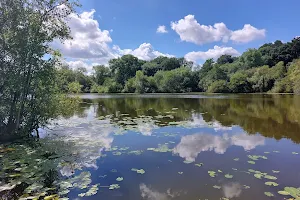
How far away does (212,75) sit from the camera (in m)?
73.9

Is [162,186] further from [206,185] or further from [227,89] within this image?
[227,89]

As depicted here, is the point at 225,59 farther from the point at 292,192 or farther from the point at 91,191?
the point at 91,191

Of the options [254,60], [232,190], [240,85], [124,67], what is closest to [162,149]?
[232,190]

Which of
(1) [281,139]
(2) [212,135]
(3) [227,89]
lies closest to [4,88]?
(2) [212,135]

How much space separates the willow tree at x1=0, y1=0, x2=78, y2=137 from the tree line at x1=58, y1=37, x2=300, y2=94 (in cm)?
4181

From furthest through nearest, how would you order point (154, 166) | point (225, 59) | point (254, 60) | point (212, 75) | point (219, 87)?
point (225, 59)
point (254, 60)
point (212, 75)
point (219, 87)
point (154, 166)

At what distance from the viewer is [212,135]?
11211 millimetres

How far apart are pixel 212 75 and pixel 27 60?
69122 millimetres

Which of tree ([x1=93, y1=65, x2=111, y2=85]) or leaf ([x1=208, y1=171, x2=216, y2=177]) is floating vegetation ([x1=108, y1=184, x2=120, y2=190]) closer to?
leaf ([x1=208, y1=171, x2=216, y2=177])

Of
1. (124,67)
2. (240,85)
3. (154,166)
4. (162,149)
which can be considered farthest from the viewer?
(124,67)

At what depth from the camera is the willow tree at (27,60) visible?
29.9 feet

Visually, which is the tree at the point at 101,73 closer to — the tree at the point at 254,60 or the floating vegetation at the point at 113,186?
the tree at the point at 254,60

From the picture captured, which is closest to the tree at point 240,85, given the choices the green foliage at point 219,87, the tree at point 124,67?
the green foliage at point 219,87

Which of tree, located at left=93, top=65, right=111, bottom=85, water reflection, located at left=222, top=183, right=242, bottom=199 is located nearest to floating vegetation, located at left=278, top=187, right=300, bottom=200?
water reflection, located at left=222, top=183, right=242, bottom=199
